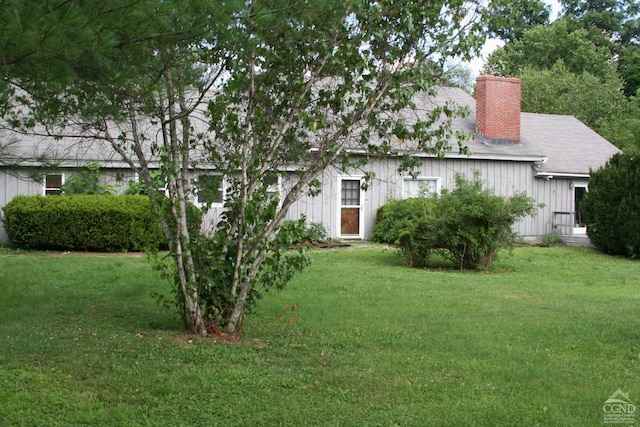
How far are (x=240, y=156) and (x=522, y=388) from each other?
362 centimetres

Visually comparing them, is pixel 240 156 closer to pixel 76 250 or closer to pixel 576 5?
pixel 76 250

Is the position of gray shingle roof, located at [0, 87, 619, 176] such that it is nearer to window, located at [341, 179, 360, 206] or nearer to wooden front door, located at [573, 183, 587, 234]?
wooden front door, located at [573, 183, 587, 234]

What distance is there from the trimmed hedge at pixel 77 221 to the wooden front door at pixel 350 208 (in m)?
6.24

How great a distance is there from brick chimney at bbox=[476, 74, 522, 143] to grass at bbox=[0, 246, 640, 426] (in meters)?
11.9

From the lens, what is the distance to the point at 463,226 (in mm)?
14281

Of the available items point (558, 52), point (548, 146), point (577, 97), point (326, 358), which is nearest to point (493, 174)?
point (548, 146)

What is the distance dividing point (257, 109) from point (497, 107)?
16.8 meters

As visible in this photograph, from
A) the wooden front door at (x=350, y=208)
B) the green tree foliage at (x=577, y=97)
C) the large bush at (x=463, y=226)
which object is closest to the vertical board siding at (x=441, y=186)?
the wooden front door at (x=350, y=208)

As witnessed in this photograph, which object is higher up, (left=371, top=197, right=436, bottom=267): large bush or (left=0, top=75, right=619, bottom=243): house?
(left=0, top=75, right=619, bottom=243): house

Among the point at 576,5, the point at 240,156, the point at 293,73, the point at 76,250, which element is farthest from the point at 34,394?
the point at 576,5

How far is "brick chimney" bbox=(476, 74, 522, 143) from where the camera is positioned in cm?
2236

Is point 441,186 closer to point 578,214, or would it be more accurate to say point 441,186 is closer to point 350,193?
point 350,193

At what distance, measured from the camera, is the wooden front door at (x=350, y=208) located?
20.5m

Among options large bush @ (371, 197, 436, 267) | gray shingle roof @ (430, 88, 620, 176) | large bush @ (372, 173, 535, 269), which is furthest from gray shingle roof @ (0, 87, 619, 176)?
large bush @ (372, 173, 535, 269)
